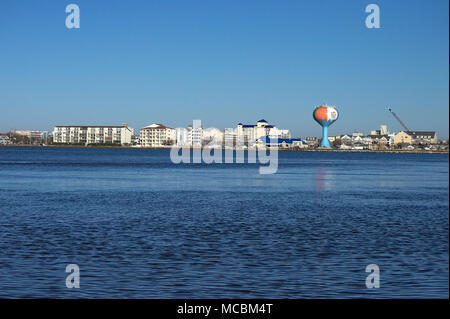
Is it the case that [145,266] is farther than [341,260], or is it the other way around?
[341,260]

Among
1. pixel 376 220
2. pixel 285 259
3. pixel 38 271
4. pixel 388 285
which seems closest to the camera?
pixel 388 285

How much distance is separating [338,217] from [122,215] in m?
8.86

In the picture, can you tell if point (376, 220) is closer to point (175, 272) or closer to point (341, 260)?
point (341, 260)

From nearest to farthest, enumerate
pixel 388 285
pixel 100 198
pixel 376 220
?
pixel 388 285 < pixel 376 220 < pixel 100 198

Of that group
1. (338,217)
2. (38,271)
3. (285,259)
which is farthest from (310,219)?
(38,271)

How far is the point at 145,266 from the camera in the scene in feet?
41.9
